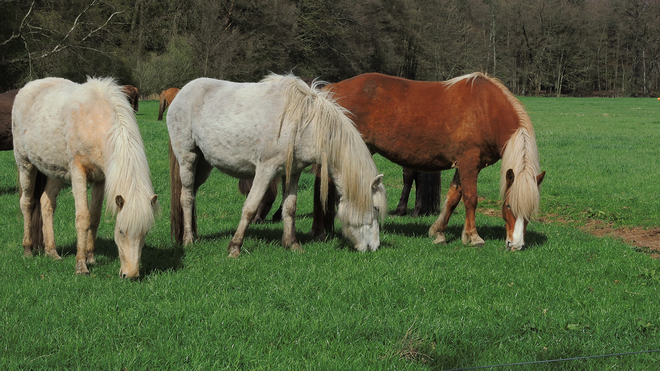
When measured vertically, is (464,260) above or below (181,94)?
below

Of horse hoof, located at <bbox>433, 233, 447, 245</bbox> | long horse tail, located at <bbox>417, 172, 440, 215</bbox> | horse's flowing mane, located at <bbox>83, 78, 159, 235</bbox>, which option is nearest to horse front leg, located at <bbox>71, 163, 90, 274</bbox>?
horse's flowing mane, located at <bbox>83, 78, 159, 235</bbox>

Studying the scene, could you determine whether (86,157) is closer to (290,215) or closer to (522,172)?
(290,215)

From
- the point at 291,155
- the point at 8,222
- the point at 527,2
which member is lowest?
the point at 8,222

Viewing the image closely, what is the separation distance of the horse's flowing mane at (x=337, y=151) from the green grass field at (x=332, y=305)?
661 millimetres

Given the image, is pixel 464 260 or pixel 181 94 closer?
pixel 464 260

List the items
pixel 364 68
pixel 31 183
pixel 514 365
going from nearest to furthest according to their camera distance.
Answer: pixel 514 365
pixel 31 183
pixel 364 68

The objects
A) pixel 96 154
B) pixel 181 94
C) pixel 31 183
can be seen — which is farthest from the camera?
pixel 181 94

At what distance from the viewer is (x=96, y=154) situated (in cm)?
579

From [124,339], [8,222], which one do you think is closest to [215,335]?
[124,339]

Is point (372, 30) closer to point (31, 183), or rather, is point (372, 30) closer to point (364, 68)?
point (364, 68)

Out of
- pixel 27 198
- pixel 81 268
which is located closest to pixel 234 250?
pixel 81 268

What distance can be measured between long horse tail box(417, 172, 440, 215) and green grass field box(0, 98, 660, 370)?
2.05 metres

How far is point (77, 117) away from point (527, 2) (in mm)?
85909

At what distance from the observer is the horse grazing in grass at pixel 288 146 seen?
265 inches
